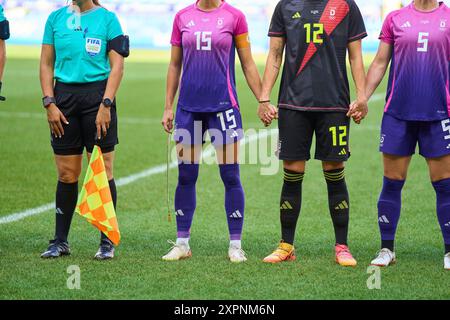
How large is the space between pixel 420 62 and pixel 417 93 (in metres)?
0.23

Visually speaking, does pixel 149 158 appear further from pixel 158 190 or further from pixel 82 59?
pixel 82 59

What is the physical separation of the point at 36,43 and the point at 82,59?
2888 cm

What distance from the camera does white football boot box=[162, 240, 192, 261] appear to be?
686 cm

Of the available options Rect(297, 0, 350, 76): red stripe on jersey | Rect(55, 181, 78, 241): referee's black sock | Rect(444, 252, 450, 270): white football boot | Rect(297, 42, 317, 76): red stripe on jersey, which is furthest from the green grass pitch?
Rect(297, 0, 350, 76): red stripe on jersey

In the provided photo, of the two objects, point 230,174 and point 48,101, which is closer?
point 48,101

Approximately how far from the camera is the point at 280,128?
6.80m

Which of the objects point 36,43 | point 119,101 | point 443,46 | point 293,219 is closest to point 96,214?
point 293,219

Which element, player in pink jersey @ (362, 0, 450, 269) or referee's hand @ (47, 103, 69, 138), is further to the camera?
referee's hand @ (47, 103, 69, 138)

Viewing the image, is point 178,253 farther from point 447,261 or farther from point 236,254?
point 447,261

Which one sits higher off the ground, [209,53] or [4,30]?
[4,30]

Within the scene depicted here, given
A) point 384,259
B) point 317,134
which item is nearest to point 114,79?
point 317,134

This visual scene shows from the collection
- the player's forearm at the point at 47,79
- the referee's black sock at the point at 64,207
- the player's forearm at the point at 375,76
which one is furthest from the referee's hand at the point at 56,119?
the player's forearm at the point at 375,76

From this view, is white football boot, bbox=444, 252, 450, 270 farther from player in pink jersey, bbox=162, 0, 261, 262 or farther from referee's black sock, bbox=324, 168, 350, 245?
player in pink jersey, bbox=162, 0, 261, 262

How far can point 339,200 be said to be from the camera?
22.3 feet
